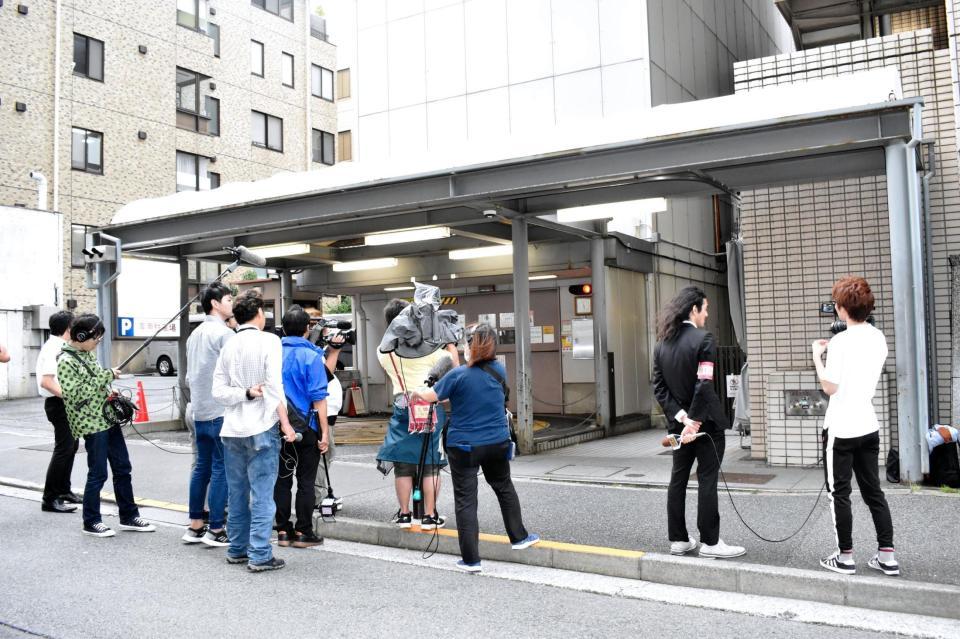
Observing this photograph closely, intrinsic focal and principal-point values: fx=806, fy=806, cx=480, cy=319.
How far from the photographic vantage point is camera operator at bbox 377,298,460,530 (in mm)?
6309

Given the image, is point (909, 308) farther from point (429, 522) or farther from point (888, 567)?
point (429, 522)

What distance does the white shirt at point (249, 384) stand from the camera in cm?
558

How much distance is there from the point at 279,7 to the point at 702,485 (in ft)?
115

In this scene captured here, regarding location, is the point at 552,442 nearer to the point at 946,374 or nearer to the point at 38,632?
the point at 946,374

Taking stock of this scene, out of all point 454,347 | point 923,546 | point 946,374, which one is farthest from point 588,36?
point 923,546

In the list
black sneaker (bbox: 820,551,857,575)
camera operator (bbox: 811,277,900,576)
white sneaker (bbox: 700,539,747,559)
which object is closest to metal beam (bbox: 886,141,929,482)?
camera operator (bbox: 811,277,900,576)

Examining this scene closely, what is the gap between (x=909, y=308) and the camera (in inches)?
279

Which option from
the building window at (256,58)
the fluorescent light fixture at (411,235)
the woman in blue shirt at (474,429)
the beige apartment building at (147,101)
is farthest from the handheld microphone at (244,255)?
the building window at (256,58)

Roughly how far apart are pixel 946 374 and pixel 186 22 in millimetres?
30170

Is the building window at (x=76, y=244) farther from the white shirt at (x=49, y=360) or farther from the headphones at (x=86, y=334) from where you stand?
the headphones at (x=86, y=334)

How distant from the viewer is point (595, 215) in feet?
34.5

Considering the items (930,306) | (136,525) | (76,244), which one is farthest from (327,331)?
(76,244)

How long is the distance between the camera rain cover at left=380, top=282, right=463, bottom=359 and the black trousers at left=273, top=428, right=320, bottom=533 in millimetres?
929

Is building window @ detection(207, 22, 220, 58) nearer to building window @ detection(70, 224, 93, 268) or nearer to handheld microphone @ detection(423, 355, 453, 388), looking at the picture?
building window @ detection(70, 224, 93, 268)
